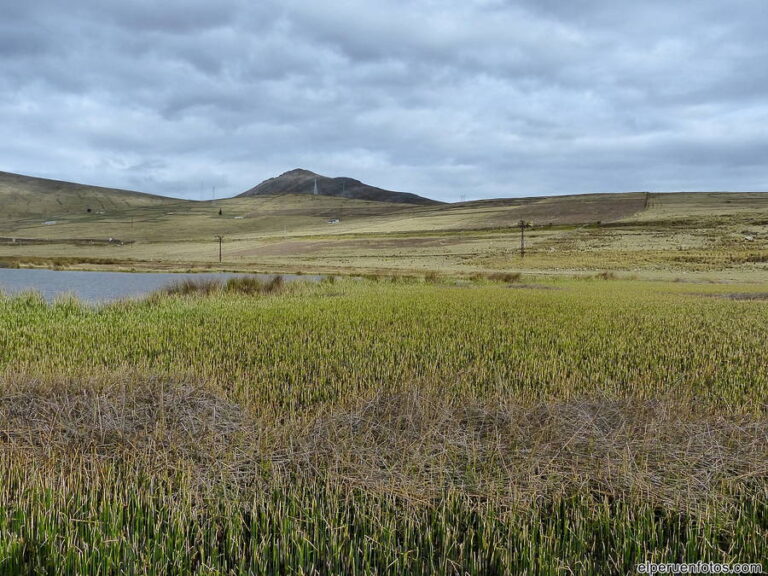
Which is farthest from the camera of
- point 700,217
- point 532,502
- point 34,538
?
point 700,217

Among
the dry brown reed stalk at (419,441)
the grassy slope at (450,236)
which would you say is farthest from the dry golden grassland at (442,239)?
the dry brown reed stalk at (419,441)

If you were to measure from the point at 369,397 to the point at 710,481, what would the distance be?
382 centimetres

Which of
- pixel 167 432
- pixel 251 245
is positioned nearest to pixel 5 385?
pixel 167 432

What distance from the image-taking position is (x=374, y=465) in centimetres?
497

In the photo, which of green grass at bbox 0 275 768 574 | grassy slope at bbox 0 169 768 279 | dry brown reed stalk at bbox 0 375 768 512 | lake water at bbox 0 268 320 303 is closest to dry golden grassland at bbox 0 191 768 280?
grassy slope at bbox 0 169 768 279

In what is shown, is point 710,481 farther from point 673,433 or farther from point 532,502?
point 532,502

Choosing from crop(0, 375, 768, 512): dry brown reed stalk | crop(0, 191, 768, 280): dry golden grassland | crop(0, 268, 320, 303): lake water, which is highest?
crop(0, 191, 768, 280): dry golden grassland

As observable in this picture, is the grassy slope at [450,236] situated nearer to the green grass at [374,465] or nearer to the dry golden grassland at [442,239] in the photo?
the dry golden grassland at [442,239]

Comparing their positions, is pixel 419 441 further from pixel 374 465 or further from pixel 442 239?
pixel 442 239

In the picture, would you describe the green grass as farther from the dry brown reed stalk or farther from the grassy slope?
the grassy slope

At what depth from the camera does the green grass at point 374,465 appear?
3748 mm

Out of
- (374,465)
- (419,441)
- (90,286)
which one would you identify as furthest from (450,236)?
(374,465)

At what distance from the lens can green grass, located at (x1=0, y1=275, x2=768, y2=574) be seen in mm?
3748

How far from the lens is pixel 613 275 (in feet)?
163
